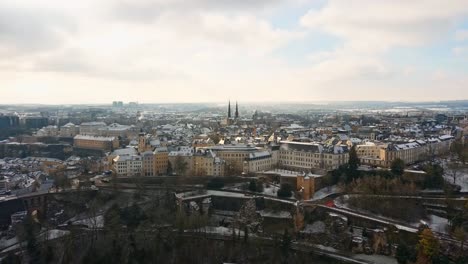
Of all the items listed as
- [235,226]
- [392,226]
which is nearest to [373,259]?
[392,226]

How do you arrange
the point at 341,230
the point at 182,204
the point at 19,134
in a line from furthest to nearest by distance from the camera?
the point at 19,134 → the point at 182,204 → the point at 341,230

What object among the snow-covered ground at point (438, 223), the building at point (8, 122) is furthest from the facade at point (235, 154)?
the building at point (8, 122)

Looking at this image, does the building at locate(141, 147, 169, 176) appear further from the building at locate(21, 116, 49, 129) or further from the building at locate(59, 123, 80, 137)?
the building at locate(21, 116, 49, 129)

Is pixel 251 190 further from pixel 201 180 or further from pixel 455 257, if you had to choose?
pixel 455 257

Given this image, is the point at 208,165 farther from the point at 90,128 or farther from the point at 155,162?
the point at 90,128

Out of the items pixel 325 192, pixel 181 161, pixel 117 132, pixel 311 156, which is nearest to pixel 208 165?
pixel 181 161

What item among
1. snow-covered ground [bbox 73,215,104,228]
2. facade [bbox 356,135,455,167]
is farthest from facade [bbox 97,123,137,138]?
facade [bbox 356,135,455,167]
